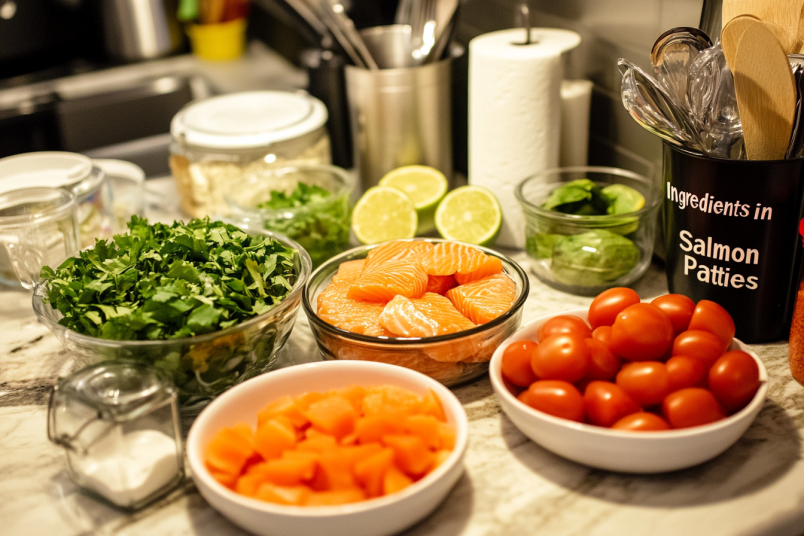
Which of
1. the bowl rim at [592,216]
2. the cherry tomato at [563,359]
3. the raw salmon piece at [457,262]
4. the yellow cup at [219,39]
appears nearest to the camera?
the cherry tomato at [563,359]

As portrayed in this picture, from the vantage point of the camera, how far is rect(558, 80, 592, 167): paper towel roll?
1.23 metres

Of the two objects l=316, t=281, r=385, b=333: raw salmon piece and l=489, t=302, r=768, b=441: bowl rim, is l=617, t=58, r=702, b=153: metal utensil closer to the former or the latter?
l=489, t=302, r=768, b=441: bowl rim

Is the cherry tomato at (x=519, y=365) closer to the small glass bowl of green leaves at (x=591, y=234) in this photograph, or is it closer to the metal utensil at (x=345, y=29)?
the small glass bowl of green leaves at (x=591, y=234)

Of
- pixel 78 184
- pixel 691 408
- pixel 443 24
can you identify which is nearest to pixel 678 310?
pixel 691 408

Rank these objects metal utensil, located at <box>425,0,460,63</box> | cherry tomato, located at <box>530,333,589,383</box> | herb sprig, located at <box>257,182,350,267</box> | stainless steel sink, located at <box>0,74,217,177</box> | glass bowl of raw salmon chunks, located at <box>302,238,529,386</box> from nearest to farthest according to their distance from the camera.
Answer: cherry tomato, located at <box>530,333,589,383</box>, glass bowl of raw salmon chunks, located at <box>302,238,529,386</box>, herb sprig, located at <box>257,182,350,267</box>, metal utensil, located at <box>425,0,460,63</box>, stainless steel sink, located at <box>0,74,217,177</box>

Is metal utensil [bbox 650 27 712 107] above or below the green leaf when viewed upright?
above

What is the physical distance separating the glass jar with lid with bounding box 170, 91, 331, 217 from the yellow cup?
40.9 inches

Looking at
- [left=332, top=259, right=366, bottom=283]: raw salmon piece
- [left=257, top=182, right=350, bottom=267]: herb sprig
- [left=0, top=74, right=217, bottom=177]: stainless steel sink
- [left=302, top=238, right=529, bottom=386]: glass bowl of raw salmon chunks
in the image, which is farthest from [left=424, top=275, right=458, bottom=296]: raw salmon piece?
[left=0, top=74, right=217, bottom=177]: stainless steel sink

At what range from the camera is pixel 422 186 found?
4.38 ft

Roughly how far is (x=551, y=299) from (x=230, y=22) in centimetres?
170

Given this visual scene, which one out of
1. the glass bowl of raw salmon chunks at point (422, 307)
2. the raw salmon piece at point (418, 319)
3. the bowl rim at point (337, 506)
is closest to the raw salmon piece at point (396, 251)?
the glass bowl of raw salmon chunks at point (422, 307)

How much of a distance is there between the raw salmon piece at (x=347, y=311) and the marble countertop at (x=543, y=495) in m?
0.16

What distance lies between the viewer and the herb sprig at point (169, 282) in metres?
0.83

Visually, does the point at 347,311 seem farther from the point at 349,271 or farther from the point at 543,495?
the point at 543,495
